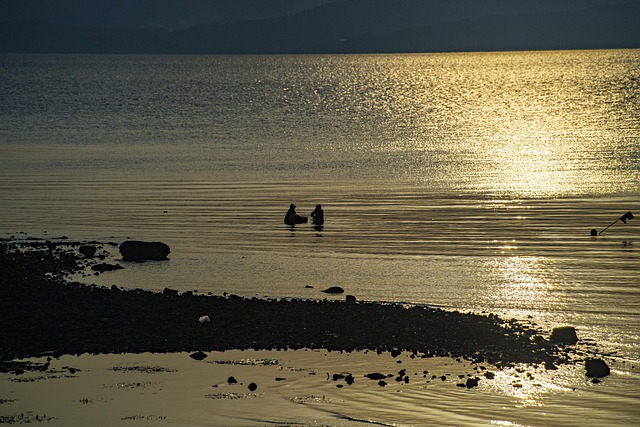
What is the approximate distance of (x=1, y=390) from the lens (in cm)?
2059

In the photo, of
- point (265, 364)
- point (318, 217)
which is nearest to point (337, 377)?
point (265, 364)

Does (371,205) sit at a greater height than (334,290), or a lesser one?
greater

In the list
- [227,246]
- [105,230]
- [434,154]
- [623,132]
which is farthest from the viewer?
[623,132]

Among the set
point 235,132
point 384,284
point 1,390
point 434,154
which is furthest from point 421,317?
point 235,132

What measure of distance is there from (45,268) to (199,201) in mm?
18047

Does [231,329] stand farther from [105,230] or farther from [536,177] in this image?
[536,177]

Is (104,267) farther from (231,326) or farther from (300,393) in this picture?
(300,393)

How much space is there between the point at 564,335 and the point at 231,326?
8224mm

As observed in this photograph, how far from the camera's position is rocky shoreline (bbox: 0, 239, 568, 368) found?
23.3 m

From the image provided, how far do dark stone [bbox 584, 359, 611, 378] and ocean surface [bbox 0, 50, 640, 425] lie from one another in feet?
1.76

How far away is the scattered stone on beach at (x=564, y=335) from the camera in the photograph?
24016 mm

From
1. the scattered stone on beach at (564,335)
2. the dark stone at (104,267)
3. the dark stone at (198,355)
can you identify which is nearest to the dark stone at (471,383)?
the scattered stone on beach at (564,335)

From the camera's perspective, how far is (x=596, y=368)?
2184 cm

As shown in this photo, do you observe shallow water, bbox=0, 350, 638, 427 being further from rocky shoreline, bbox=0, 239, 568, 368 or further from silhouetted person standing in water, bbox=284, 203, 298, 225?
silhouetted person standing in water, bbox=284, 203, 298, 225
